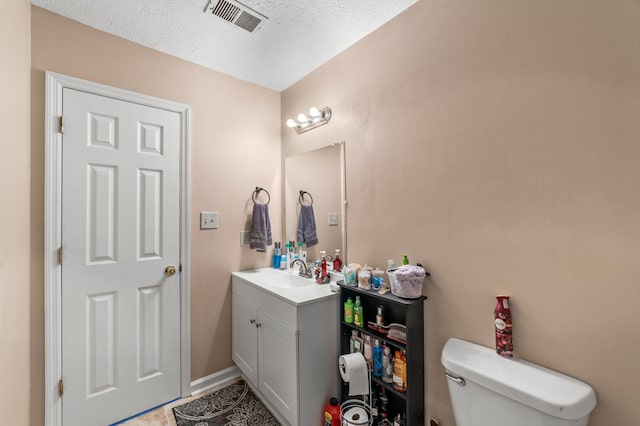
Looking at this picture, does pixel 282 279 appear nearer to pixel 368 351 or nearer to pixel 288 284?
pixel 288 284

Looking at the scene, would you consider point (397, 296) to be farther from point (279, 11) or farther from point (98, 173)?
point (98, 173)

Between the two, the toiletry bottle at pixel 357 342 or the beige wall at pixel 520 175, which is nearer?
the beige wall at pixel 520 175

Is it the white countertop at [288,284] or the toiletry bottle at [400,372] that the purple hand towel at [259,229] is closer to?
the white countertop at [288,284]

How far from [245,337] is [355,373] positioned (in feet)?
2.98

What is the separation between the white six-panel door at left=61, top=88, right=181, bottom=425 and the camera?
1.58 metres

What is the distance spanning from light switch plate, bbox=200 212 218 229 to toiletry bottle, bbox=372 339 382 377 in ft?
4.51

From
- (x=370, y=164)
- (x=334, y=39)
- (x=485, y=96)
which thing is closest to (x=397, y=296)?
(x=370, y=164)

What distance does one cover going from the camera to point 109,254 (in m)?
1.69

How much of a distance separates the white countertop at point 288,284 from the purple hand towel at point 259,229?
0.69 feet

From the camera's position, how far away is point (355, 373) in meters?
1.39

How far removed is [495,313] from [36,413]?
2320 mm

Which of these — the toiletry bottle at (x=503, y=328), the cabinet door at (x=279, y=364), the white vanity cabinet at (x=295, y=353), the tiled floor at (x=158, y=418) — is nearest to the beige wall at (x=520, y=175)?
the toiletry bottle at (x=503, y=328)

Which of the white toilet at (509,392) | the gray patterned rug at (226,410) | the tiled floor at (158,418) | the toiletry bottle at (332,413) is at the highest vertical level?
the white toilet at (509,392)

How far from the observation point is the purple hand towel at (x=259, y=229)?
7.20ft
